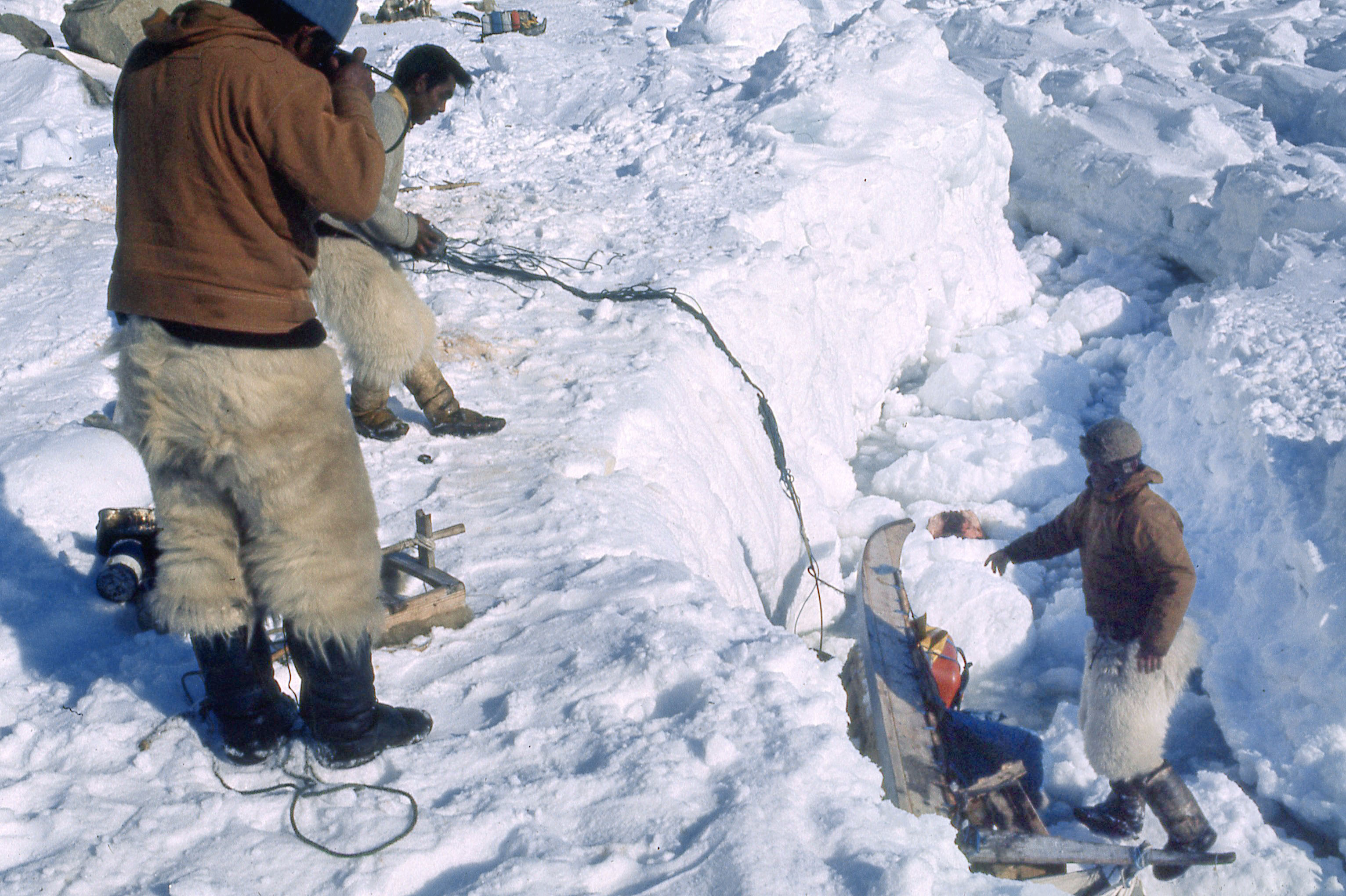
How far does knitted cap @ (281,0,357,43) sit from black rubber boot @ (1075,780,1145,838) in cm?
368

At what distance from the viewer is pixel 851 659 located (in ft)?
14.6

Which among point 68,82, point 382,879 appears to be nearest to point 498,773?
point 382,879

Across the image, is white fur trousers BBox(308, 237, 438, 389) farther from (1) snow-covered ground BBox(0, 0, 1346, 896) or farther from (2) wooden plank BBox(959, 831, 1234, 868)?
(2) wooden plank BBox(959, 831, 1234, 868)

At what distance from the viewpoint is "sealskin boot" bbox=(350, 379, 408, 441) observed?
12.5 feet

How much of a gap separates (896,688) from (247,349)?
10.2 ft

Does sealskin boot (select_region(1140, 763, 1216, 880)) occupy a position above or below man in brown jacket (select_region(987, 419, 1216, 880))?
below

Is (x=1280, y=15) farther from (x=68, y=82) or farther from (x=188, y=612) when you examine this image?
(x=188, y=612)

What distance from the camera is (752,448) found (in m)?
5.16

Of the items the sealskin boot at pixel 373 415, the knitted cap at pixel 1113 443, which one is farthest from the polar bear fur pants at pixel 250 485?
the knitted cap at pixel 1113 443

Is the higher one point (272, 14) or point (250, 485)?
point (272, 14)

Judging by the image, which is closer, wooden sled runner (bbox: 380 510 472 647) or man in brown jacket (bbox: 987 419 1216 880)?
wooden sled runner (bbox: 380 510 472 647)

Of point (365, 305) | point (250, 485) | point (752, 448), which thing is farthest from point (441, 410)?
point (250, 485)

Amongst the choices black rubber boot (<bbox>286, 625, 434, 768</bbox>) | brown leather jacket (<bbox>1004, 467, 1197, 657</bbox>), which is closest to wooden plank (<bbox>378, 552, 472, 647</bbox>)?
black rubber boot (<bbox>286, 625, 434, 768</bbox>)

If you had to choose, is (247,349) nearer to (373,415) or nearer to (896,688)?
(373,415)
